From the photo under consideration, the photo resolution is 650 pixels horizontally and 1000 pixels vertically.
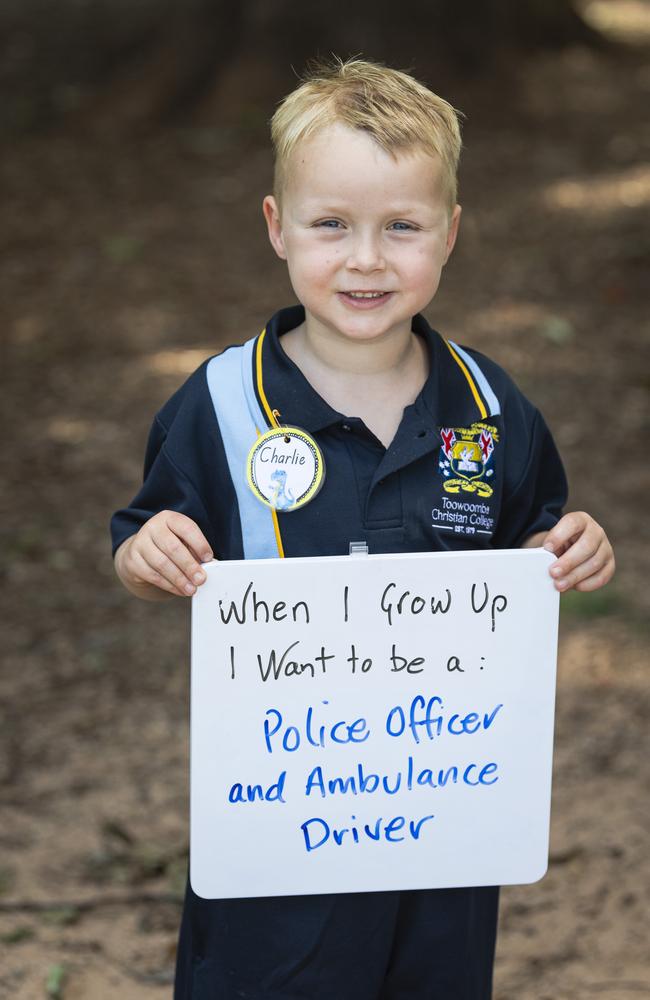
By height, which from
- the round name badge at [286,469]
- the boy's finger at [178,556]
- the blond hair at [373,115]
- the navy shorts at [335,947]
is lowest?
the navy shorts at [335,947]

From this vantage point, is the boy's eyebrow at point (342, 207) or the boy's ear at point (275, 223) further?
the boy's ear at point (275, 223)

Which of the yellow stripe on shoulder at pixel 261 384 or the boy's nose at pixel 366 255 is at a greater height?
the boy's nose at pixel 366 255

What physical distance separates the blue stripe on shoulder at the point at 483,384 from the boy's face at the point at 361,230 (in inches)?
6.9

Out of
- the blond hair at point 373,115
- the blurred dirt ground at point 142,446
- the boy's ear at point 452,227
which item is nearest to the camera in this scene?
the blond hair at point 373,115

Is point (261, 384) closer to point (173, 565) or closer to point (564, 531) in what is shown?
point (173, 565)

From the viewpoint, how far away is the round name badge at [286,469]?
1767 millimetres

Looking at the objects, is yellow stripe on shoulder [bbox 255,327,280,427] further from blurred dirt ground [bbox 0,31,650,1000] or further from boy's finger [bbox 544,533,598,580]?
blurred dirt ground [bbox 0,31,650,1000]

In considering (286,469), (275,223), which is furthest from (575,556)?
(275,223)

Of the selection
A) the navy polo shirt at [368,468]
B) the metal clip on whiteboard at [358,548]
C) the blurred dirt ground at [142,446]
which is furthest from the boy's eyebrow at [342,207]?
the blurred dirt ground at [142,446]

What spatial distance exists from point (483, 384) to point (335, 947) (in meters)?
0.84

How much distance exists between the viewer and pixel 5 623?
4.16 metres

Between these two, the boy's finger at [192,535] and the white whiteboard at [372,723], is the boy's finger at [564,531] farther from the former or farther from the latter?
the boy's finger at [192,535]

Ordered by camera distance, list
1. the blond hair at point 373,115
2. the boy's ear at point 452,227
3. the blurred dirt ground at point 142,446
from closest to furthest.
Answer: the blond hair at point 373,115, the boy's ear at point 452,227, the blurred dirt ground at point 142,446

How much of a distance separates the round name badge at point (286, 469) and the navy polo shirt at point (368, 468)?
0.09ft
